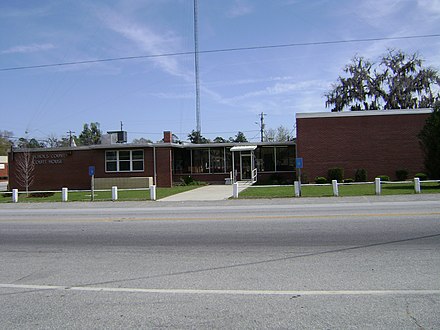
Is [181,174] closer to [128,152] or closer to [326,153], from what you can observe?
[128,152]

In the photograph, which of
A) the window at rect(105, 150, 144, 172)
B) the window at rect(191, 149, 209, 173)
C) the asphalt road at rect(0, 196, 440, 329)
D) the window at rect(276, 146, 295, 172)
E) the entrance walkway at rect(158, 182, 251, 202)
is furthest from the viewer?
the window at rect(191, 149, 209, 173)

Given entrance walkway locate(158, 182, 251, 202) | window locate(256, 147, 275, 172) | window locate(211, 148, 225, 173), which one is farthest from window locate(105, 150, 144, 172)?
window locate(256, 147, 275, 172)

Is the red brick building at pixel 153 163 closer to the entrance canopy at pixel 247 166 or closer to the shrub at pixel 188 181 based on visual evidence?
the entrance canopy at pixel 247 166

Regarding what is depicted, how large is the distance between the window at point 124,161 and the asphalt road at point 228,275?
20503 mm

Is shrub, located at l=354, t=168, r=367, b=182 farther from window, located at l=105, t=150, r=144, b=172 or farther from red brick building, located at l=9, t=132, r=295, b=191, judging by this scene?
window, located at l=105, t=150, r=144, b=172

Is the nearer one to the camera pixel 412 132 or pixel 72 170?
pixel 412 132

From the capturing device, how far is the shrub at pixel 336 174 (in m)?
29.3

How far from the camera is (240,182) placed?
33.2 meters

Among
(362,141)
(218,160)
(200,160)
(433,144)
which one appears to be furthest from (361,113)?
(200,160)

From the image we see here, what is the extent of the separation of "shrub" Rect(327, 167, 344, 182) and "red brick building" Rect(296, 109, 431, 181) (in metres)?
0.78

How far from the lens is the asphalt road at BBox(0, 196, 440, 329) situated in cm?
443

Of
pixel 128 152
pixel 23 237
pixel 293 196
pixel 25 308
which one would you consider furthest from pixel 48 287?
pixel 128 152

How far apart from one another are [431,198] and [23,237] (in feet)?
50.3

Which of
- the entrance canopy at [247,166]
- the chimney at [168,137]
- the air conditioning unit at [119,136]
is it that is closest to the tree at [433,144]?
the entrance canopy at [247,166]
